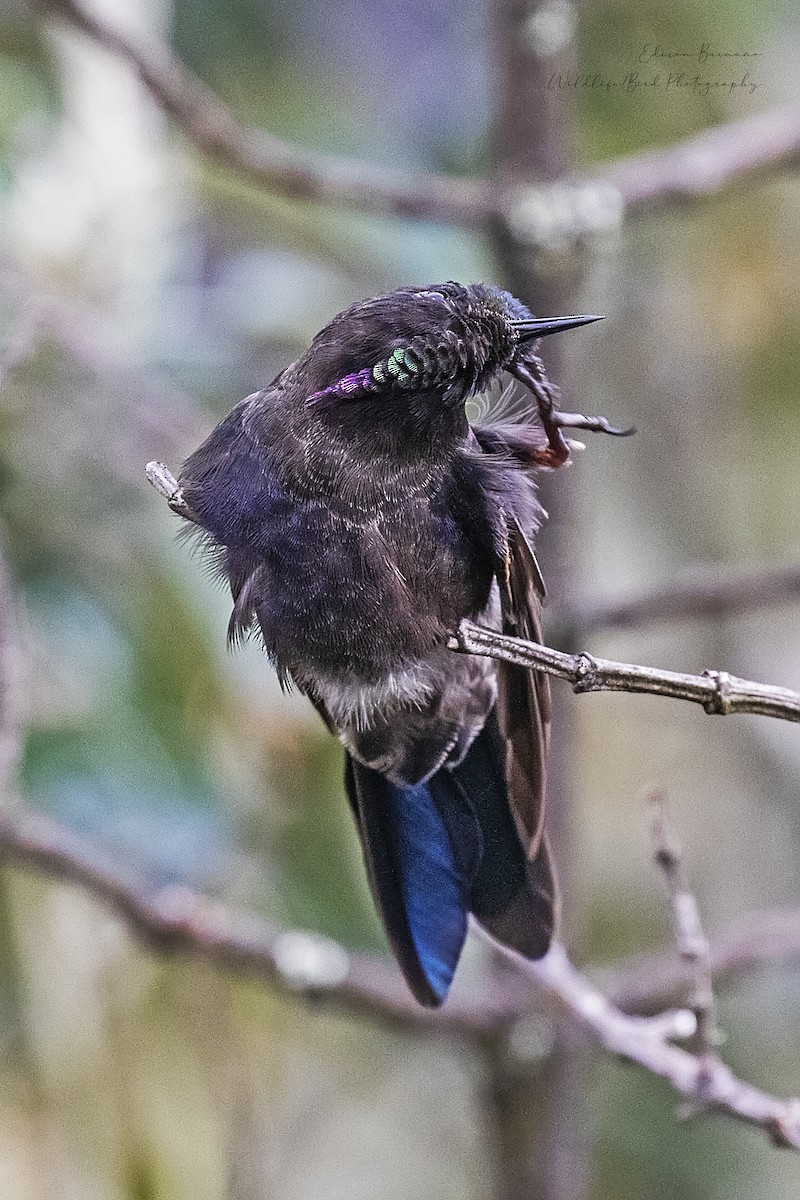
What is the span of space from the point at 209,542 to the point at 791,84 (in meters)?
2.81

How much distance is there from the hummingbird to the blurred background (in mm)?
564

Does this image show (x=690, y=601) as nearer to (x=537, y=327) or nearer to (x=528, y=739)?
(x=528, y=739)

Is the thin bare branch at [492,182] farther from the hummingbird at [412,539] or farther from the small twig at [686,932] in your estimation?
the small twig at [686,932]

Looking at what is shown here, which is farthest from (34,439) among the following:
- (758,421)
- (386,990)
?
(758,421)

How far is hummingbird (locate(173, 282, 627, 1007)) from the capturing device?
1.16 meters

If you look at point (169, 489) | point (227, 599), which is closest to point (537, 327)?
point (169, 489)

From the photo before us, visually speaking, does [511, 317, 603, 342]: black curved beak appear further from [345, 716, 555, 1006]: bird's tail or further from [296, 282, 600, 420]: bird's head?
[345, 716, 555, 1006]: bird's tail

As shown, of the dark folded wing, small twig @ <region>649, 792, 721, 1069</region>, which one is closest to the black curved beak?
the dark folded wing

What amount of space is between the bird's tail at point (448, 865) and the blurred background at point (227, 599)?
0.69 metres

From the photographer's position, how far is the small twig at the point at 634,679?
3.43 ft

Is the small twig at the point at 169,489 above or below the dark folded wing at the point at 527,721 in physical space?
above

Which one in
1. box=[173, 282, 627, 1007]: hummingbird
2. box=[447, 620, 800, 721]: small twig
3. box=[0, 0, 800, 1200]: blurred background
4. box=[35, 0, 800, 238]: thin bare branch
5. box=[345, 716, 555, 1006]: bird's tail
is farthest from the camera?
box=[0, 0, 800, 1200]: blurred background

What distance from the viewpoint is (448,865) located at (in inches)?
54.7

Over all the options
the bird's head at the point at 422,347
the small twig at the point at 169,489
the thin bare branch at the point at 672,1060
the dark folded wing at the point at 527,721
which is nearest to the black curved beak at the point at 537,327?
the bird's head at the point at 422,347
